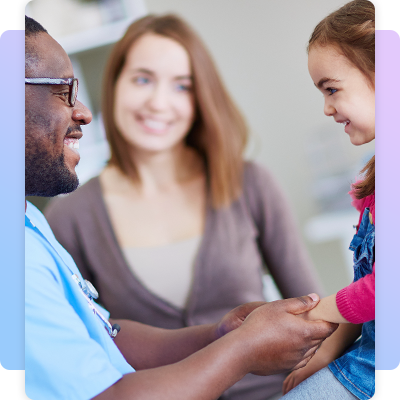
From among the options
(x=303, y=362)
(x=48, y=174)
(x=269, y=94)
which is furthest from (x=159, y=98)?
(x=303, y=362)

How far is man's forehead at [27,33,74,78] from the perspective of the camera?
2.17ft

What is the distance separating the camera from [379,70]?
0.75 meters

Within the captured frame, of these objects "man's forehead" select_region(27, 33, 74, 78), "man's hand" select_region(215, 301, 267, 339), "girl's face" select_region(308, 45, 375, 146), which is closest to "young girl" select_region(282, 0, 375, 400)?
"girl's face" select_region(308, 45, 375, 146)

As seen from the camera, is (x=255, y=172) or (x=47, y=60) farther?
(x=255, y=172)

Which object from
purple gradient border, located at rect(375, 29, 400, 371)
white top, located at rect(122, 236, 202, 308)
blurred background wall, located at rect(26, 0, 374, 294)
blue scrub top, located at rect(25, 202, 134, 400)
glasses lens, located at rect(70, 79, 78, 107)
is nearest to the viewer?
blue scrub top, located at rect(25, 202, 134, 400)

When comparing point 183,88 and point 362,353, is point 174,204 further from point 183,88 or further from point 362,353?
point 362,353

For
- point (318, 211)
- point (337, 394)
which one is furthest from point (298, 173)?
point (337, 394)

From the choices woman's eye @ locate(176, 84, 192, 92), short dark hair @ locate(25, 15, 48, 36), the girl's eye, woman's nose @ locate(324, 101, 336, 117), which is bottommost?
woman's nose @ locate(324, 101, 336, 117)

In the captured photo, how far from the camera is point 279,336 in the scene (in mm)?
664

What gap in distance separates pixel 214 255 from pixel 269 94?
44cm

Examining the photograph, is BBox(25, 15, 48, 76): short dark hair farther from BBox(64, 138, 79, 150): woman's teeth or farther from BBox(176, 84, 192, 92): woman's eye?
BBox(176, 84, 192, 92): woman's eye

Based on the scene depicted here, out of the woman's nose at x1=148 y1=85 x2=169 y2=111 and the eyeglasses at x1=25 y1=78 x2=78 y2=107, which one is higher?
the woman's nose at x1=148 y1=85 x2=169 y2=111

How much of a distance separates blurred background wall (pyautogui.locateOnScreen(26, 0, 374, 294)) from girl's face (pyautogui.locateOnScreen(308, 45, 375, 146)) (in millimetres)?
188

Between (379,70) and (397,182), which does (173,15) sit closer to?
(379,70)
